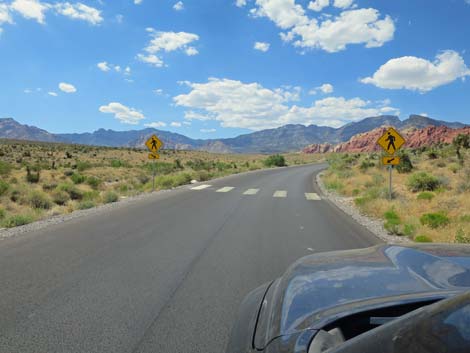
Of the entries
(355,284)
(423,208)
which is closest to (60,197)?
(423,208)

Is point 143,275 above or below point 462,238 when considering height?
below

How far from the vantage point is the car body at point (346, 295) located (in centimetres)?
185

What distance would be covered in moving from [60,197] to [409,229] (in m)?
16.1

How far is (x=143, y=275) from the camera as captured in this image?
5.63 meters

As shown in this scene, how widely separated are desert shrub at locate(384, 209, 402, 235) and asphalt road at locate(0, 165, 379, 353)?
101 centimetres

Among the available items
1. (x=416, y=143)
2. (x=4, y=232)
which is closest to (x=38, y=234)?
(x=4, y=232)

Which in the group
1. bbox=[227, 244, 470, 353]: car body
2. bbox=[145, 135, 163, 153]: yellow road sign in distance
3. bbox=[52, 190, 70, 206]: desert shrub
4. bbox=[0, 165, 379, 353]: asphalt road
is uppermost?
bbox=[145, 135, 163, 153]: yellow road sign in distance

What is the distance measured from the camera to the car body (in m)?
1.85

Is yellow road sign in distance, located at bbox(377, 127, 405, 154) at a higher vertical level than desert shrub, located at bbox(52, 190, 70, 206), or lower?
higher

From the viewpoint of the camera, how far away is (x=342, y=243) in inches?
321

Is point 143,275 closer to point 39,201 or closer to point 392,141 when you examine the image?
point 392,141

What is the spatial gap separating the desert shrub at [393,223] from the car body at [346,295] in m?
7.13

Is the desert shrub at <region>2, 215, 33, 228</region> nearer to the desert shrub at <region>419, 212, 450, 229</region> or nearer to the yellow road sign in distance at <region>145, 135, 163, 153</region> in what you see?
the yellow road sign in distance at <region>145, 135, 163, 153</region>

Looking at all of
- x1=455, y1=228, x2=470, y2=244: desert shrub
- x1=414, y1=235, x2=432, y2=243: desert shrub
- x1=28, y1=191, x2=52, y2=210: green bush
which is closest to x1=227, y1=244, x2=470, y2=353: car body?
x1=455, y1=228, x2=470, y2=244: desert shrub
